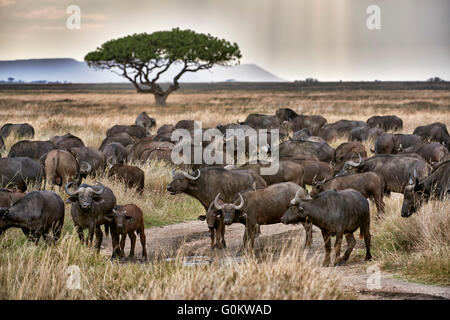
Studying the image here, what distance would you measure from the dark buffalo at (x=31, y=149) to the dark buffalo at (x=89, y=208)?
22.4 ft

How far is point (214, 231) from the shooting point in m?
12.1

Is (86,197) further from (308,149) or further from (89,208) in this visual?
Answer: (308,149)

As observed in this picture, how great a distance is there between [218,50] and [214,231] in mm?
53688

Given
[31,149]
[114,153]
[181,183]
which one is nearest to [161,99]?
[114,153]

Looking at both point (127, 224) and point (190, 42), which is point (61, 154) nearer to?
point (127, 224)

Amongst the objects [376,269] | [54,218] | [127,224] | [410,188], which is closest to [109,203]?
[127,224]

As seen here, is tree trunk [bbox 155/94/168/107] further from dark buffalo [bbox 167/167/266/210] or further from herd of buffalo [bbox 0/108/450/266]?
dark buffalo [bbox 167/167/266/210]

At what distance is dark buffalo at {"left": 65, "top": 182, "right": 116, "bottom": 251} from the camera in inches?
420

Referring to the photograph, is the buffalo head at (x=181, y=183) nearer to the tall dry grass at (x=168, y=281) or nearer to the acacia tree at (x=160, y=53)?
the tall dry grass at (x=168, y=281)

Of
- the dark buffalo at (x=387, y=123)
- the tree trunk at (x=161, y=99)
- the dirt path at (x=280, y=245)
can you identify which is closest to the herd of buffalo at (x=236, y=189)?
the dirt path at (x=280, y=245)

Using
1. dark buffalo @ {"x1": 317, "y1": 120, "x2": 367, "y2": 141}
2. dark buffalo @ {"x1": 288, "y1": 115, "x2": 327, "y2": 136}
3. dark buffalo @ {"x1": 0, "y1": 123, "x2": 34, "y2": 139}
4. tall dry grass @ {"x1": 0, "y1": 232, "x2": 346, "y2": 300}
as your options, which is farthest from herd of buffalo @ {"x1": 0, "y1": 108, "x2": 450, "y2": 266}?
dark buffalo @ {"x1": 288, "y1": 115, "x2": 327, "y2": 136}

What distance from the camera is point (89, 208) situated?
35.4 ft

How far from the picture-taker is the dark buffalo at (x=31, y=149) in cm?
1753
